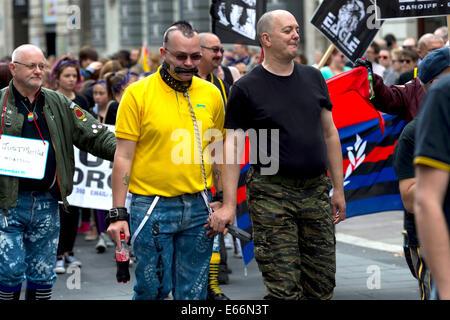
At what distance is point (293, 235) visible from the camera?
16.9 ft

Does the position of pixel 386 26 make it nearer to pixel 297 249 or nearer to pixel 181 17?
pixel 181 17

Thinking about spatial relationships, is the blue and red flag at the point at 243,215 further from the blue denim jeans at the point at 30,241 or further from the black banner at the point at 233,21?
the blue denim jeans at the point at 30,241

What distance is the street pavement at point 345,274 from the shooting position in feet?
24.9

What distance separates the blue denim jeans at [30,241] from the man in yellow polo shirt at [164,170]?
0.93 m

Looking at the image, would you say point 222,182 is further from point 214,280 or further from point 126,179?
point 214,280

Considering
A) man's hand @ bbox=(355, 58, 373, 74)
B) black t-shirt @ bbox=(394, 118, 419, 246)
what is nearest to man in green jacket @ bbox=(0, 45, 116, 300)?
man's hand @ bbox=(355, 58, 373, 74)

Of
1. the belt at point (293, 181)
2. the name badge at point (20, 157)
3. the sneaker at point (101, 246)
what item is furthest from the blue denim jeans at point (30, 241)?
the sneaker at point (101, 246)

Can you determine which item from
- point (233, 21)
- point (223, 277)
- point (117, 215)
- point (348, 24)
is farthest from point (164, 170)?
point (233, 21)

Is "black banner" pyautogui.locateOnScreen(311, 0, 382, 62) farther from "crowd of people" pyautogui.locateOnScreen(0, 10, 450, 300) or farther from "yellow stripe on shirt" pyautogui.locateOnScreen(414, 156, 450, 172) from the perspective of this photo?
"yellow stripe on shirt" pyautogui.locateOnScreen(414, 156, 450, 172)

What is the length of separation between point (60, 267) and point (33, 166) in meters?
3.35

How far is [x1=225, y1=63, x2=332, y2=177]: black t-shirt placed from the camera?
5.12 m

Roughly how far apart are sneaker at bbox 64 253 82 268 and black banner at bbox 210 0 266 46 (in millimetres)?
2681

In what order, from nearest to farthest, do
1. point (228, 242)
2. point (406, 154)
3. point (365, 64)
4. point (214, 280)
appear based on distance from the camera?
point (406, 154) → point (365, 64) → point (214, 280) → point (228, 242)
